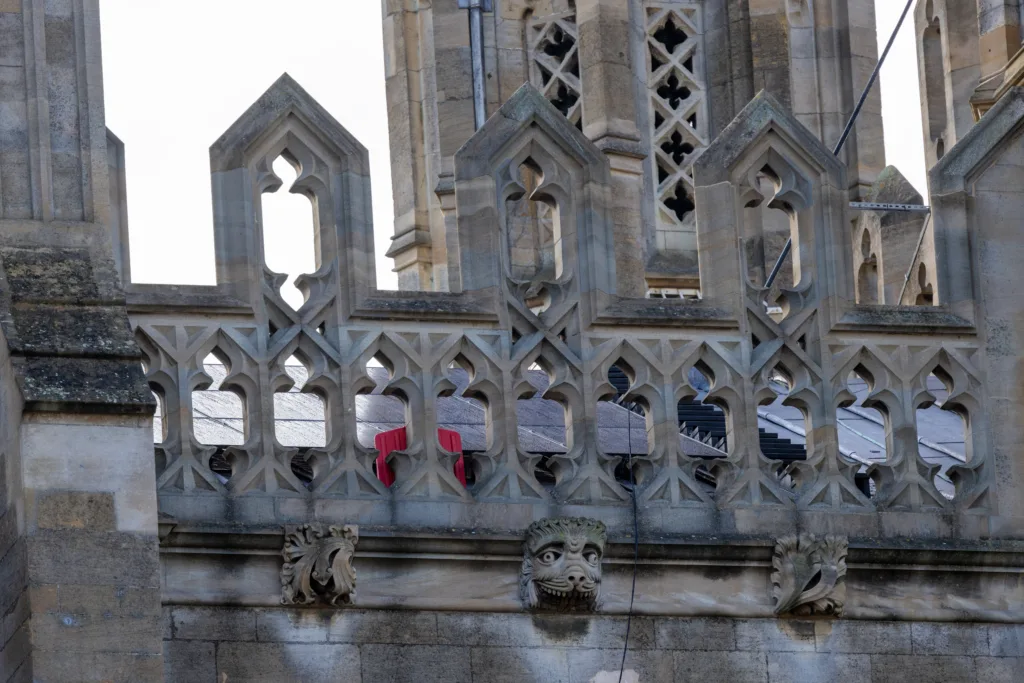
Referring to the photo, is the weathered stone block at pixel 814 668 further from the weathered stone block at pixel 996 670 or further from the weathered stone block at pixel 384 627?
the weathered stone block at pixel 384 627

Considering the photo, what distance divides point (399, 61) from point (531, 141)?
12395 millimetres

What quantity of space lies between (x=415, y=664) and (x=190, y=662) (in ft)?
4.55

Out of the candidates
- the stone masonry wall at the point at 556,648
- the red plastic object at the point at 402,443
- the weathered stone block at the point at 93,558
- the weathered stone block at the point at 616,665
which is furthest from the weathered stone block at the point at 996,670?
the weathered stone block at the point at 93,558

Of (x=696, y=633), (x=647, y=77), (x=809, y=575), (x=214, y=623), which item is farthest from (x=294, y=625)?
(x=647, y=77)

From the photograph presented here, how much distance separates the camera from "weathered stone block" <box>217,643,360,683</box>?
2414 centimetres

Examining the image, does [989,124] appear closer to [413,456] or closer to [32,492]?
[413,456]

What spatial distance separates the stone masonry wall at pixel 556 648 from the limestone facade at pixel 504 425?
2 cm

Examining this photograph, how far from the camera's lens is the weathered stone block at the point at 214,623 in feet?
78.9

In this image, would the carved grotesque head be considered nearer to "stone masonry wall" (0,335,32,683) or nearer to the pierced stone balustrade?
the pierced stone balustrade

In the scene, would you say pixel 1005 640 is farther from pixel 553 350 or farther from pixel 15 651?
pixel 15 651

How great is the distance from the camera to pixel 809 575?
82.8 ft

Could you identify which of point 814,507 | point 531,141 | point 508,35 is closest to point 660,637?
point 814,507

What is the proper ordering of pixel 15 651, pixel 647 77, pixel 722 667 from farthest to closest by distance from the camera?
pixel 647 77, pixel 722 667, pixel 15 651

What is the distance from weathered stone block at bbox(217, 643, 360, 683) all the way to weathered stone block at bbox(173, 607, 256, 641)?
66 millimetres
